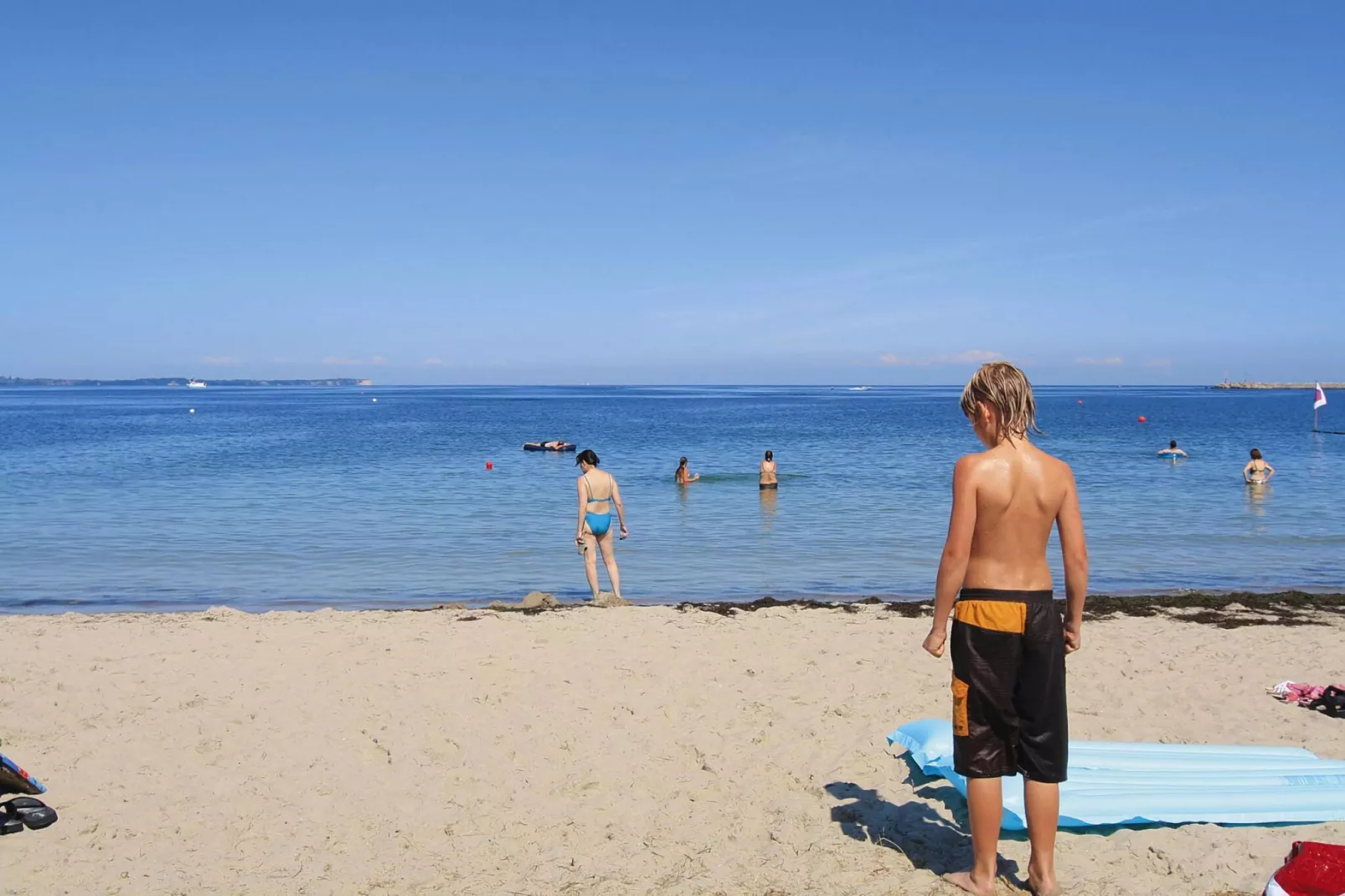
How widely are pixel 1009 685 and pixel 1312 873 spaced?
4.25 feet

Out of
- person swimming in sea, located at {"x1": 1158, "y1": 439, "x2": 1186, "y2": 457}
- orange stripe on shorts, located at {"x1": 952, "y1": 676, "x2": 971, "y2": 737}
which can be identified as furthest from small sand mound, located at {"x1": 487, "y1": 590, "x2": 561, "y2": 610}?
person swimming in sea, located at {"x1": 1158, "y1": 439, "x2": 1186, "y2": 457}

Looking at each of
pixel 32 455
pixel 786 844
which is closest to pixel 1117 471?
pixel 786 844

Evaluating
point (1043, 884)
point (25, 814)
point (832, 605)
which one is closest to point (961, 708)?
point (1043, 884)

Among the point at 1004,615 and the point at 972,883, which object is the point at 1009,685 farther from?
the point at 972,883

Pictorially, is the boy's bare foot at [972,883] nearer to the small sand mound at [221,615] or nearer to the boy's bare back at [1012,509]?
the boy's bare back at [1012,509]

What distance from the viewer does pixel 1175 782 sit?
17.2 feet

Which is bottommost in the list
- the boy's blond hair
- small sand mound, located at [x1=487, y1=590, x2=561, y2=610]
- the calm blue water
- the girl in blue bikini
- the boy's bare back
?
the calm blue water

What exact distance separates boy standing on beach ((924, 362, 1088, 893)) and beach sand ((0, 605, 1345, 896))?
830 mm

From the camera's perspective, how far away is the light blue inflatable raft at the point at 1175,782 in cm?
488

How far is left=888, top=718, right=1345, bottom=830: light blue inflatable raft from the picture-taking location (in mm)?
4875

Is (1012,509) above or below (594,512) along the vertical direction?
above

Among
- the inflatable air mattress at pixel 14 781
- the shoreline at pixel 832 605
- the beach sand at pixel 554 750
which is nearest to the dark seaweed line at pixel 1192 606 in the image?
the shoreline at pixel 832 605

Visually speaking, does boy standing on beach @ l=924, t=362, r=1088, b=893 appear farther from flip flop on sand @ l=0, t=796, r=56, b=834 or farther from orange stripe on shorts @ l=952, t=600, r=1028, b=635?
flip flop on sand @ l=0, t=796, r=56, b=834

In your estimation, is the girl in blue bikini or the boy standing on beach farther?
the girl in blue bikini
